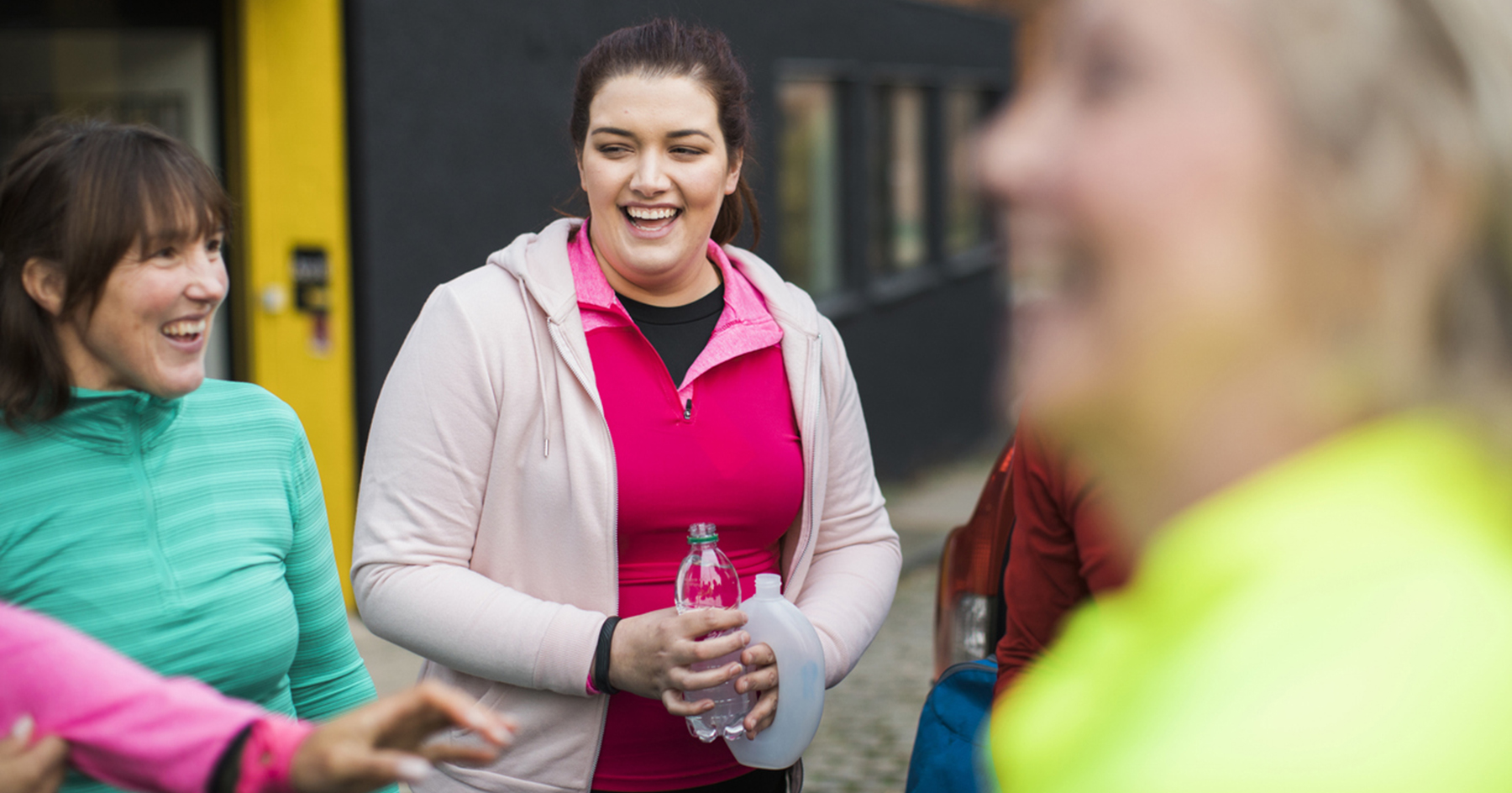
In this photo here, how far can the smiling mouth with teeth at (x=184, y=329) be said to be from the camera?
2.03 meters

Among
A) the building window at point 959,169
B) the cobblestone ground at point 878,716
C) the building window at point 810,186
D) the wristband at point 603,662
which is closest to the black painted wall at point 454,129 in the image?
the building window at point 810,186

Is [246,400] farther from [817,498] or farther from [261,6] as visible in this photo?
[261,6]

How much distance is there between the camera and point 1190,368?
2.62 ft

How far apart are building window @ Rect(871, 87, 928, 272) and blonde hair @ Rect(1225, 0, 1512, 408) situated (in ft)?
36.3

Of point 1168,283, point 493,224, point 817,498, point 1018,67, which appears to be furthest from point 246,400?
point 1018,67

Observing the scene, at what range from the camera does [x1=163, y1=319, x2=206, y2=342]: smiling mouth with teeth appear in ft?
6.66

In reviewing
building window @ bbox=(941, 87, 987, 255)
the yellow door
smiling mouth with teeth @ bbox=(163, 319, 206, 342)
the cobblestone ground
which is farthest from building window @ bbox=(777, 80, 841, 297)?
smiling mouth with teeth @ bbox=(163, 319, 206, 342)

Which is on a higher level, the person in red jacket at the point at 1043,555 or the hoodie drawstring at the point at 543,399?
the hoodie drawstring at the point at 543,399

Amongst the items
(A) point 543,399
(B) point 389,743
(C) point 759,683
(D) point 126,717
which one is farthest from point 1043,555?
(D) point 126,717

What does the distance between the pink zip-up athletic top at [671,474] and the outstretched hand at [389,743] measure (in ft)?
3.26

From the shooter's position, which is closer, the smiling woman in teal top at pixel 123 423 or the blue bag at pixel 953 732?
the smiling woman in teal top at pixel 123 423

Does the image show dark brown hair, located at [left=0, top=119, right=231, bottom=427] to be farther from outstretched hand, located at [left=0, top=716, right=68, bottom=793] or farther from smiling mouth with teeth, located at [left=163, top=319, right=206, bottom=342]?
outstretched hand, located at [left=0, top=716, right=68, bottom=793]

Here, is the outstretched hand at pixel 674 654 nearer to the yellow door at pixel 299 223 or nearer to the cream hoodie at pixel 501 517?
the cream hoodie at pixel 501 517

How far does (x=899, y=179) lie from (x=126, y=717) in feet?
37.7
